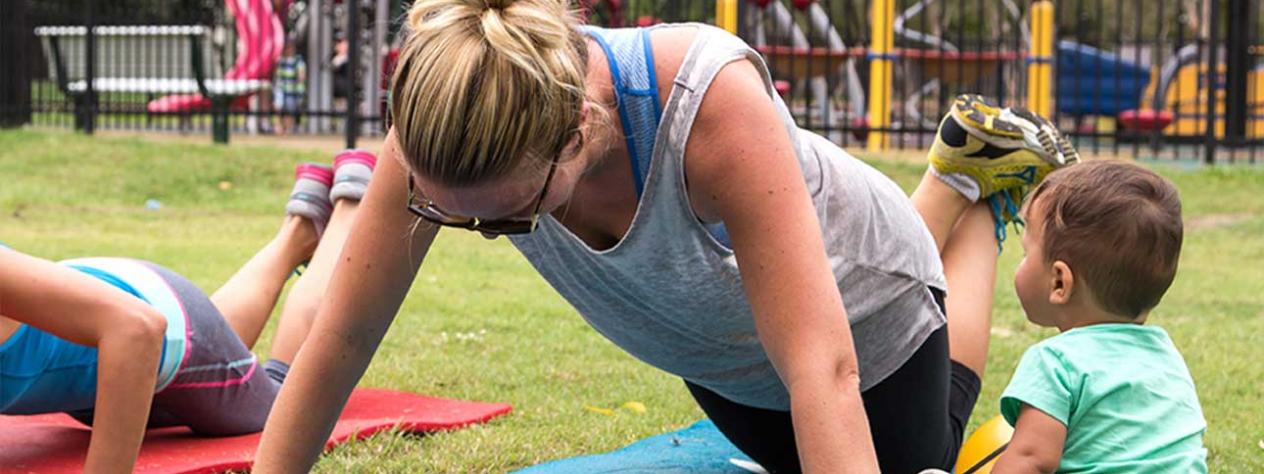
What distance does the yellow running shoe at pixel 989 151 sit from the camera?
3377 mm

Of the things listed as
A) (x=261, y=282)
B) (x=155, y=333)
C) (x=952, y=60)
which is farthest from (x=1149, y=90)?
(x=155, y=333)

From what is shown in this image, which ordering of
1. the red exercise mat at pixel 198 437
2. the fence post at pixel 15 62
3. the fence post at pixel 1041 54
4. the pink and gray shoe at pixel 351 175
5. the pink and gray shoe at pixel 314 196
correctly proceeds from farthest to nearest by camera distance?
the fence post at pixel 15 62 < the fence post at pixel 1041 54 < the pink and gray shoe at pixel 314 196 < the pink and gray shoe at pixel 351 175 < the red exercise mat at pixel 198 437

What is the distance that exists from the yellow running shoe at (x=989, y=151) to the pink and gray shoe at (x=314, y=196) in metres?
1.68

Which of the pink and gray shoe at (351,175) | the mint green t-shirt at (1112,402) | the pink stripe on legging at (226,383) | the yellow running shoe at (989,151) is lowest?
the pink stripe on legging at (226,383)

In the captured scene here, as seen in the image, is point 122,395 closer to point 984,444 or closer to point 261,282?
point 261,282

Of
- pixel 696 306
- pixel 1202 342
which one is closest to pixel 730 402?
pixel 696 306

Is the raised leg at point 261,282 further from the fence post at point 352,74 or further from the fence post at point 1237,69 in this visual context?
the fence post at point 1237,69

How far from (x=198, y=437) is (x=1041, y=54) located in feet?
35.0

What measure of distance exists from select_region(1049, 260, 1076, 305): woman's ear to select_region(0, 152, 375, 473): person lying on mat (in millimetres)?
1592

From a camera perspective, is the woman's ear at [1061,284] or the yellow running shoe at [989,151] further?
the yellow running shoe at [989,151]

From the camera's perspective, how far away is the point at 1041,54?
13.1 meters

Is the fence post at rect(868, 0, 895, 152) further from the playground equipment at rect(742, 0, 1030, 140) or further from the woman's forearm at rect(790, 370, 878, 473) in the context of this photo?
the woman's forearm at rect(790, 370, 878, 473)

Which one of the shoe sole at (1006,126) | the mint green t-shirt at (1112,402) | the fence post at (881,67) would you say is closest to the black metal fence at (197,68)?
the fence post at (881,67)

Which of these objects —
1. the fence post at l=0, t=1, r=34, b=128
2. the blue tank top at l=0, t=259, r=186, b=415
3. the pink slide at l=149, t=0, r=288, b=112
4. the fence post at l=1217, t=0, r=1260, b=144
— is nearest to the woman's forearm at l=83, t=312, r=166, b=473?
the blue tank top at l=0, t=259, r=186, b=415
